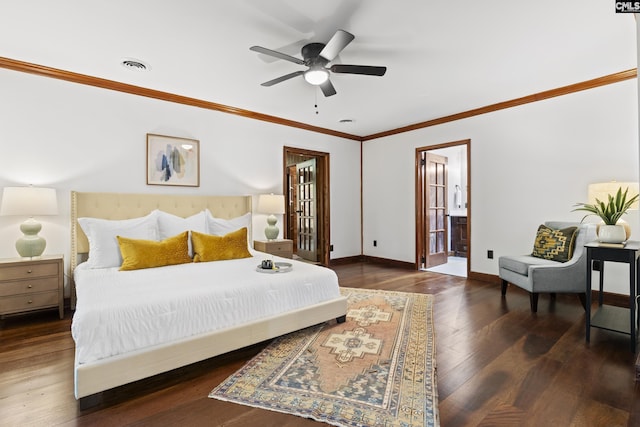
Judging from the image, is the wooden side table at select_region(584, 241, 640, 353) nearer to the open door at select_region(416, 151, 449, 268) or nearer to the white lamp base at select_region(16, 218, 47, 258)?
the open door at select_region(416, 151, 449, 268)

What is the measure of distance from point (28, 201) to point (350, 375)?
329 centimetres

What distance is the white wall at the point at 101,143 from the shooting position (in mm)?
3125

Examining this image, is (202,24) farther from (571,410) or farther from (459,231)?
(459,231)

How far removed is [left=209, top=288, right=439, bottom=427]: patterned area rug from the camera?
5.46 ft

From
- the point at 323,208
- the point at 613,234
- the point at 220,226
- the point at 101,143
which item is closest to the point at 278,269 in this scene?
the point at 220,226

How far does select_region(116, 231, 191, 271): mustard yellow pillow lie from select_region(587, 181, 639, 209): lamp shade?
426 centimetres

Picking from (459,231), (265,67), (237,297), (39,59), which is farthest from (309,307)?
(459,231)

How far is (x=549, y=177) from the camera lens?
394 cm

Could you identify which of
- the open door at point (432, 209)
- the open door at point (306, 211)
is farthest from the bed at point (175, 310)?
the open door at point (432, 209)

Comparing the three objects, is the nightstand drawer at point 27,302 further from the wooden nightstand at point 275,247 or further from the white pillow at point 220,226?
the wooden nightstand at point 275,247

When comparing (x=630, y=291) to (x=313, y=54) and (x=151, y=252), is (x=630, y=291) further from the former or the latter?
(x=151, y=252)

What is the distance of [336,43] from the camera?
93.3 inches

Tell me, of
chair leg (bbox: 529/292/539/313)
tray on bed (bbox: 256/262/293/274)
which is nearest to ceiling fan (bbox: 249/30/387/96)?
tray on bed (bbox: 256/262/293/274)

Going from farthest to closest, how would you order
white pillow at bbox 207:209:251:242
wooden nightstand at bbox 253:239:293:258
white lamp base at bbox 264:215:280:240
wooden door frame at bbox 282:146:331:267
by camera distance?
wooden door frame at bbox 282:146:331:267 → white lamp base at bbox 264:215:280:240 → wooden nightstand at bbox 253:239:293:258 → white pillow at bbox 207:209:251:242
